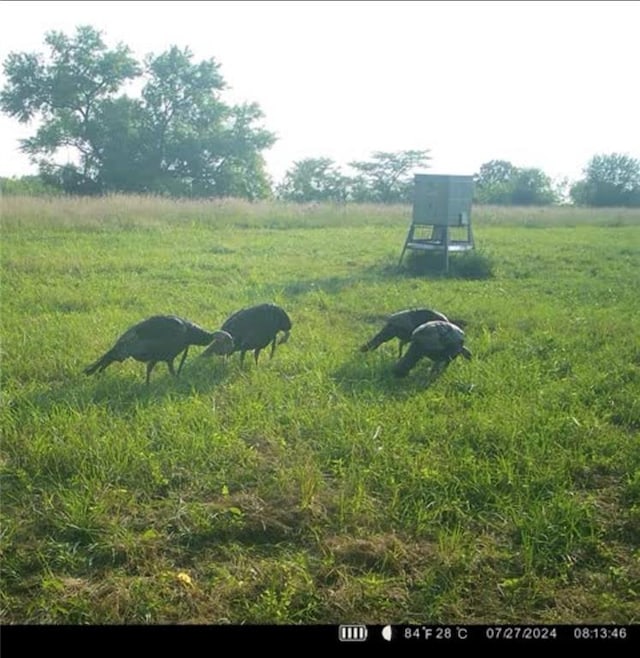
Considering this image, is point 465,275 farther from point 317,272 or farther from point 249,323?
point 249,323

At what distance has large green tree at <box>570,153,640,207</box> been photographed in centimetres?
820

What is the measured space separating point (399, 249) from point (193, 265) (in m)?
5.01

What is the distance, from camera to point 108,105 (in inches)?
342

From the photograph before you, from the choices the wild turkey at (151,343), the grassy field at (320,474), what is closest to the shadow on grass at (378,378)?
the grassy field at (320,474)

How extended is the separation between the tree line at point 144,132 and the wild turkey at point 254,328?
3.01 metres

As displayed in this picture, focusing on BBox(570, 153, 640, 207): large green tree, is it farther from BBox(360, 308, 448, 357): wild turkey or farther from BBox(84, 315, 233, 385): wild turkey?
BBox(84, 315, 233, 385): wild turkey

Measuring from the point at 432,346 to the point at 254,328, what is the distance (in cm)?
145

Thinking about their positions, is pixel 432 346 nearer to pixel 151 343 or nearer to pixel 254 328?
pixel 254 328

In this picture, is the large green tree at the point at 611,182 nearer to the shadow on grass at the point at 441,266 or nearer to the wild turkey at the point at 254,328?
the shadow on grass at the point at 441,266

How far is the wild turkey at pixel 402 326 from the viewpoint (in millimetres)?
5613

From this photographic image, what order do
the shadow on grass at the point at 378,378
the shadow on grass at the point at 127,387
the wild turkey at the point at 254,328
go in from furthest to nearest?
the wild turkey at the point at 254,328
the shadow on grass at the point at 378,378
the shadow on grass at the point at 127,387

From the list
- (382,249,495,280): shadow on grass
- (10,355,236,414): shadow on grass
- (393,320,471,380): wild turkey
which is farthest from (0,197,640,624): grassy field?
(382,249,495,280): shadow on grass

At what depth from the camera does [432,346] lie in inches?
196

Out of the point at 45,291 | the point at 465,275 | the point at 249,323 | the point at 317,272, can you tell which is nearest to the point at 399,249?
the point at 465,275
